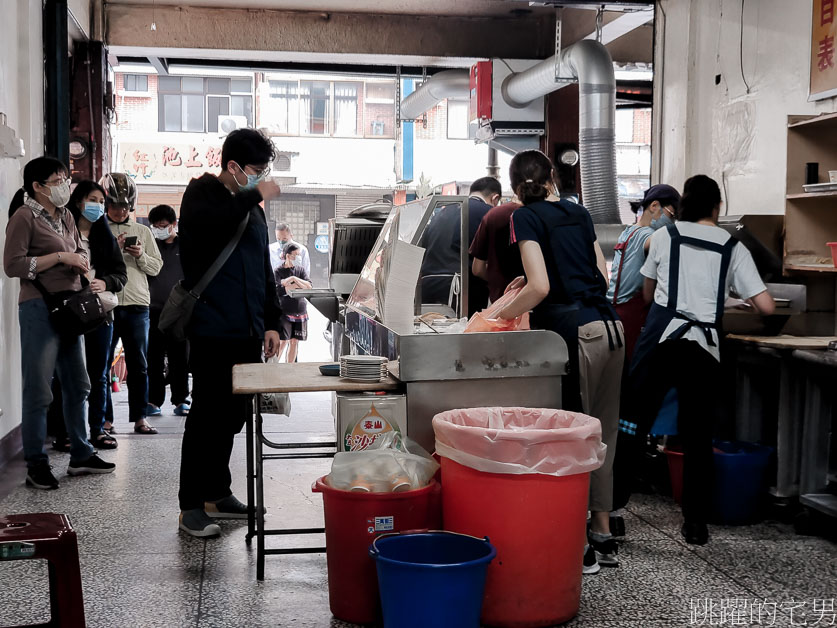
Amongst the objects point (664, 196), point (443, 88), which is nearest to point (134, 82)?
point (443, 88)

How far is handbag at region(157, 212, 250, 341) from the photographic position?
3.37m

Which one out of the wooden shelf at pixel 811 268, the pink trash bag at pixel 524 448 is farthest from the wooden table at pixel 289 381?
the wooden shelf at pixel 811 268

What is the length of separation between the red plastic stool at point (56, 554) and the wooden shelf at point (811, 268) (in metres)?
3.38

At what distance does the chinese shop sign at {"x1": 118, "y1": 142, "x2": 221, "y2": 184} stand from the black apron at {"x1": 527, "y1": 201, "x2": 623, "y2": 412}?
15279 millimetres

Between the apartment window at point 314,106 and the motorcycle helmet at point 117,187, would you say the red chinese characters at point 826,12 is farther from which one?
the apartment window at point 314,106

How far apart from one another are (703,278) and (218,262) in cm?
201

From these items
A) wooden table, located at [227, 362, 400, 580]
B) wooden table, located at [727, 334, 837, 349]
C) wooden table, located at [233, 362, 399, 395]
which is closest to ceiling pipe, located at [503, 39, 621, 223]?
wooden table, located at [727, 334, 837, 349]

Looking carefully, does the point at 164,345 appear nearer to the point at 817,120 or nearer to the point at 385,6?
the point at 385,6

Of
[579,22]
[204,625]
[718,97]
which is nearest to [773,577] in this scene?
[204,625]

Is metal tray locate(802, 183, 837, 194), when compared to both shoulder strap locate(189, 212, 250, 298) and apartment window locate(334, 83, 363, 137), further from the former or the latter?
apartment window locate(334, 83, 363, 137)

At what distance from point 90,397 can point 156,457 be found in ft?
1.97

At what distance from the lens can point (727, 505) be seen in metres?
3.75

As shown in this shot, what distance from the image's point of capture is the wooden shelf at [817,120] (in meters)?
3.95

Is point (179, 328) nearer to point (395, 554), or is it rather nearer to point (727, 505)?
point (395, 554)
